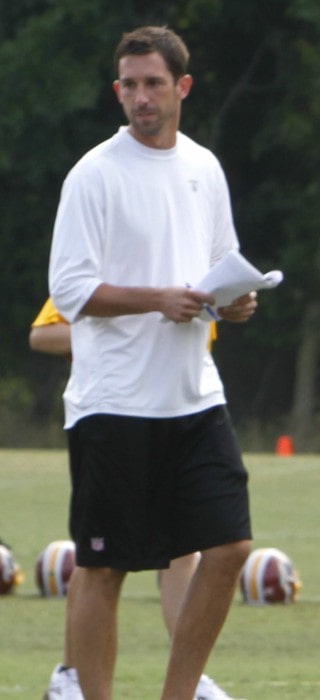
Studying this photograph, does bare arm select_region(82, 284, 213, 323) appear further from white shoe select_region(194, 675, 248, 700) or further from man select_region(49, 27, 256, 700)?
white shoe select_region(194, 675, 248, 700)

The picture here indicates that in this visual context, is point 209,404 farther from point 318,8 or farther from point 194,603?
point 318,8

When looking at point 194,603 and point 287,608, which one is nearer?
point 194,603

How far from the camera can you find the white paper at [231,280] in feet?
19.9

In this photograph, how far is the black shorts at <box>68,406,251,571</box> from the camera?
624cm

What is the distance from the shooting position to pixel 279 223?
40062 mm

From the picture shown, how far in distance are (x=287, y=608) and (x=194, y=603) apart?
5.17 meters

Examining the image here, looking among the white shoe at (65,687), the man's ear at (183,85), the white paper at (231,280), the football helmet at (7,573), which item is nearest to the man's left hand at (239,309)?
the white paper at (231,280)

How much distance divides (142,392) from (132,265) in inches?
14.2

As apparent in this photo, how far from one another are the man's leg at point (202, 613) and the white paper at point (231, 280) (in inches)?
27.9

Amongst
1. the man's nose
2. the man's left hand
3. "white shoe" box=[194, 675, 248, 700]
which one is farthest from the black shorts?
the man's nose

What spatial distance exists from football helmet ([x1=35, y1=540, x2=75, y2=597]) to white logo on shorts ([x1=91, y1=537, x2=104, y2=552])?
213 inches

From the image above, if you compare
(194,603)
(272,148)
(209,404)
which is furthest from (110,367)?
(272,148)

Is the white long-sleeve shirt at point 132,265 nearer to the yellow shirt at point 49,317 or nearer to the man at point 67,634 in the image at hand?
the man at point 67,634

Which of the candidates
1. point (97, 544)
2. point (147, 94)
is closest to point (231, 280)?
point (147, 94)
